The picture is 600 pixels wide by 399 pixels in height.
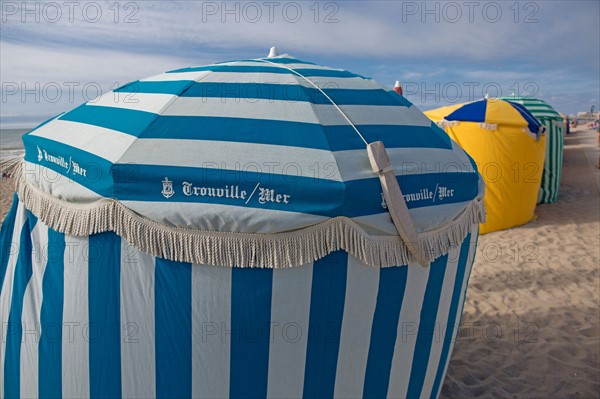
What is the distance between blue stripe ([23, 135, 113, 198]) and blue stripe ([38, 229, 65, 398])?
27cm

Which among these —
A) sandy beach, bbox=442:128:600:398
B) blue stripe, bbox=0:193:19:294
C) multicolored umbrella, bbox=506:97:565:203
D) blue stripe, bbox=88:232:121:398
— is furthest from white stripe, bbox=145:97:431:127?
multicolored umbrella, bbox=506:97:565:203

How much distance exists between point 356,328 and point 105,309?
102cm

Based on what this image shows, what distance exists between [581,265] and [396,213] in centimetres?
515

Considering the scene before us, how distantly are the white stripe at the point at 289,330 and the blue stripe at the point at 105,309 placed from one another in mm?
624

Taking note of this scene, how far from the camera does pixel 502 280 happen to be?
18.0ft

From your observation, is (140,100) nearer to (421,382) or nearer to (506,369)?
(421,382)

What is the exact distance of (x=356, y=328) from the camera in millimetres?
1954

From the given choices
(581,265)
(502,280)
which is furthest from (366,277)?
(581,265)

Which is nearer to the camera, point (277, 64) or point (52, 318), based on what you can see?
point (52, 318)

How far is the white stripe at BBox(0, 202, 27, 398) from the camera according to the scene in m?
2.25

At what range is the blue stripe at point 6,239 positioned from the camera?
7.79ft

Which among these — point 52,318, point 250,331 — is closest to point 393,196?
point 250,331

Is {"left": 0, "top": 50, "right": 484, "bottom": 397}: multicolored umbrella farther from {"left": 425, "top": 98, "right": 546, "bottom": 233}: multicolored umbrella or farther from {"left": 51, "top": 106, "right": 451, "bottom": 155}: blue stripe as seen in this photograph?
{"left": 425, "top": 98, "right": 546, "bottom": 233}: multicolored umbrella

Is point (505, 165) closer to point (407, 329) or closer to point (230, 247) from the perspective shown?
point (407, 329)
